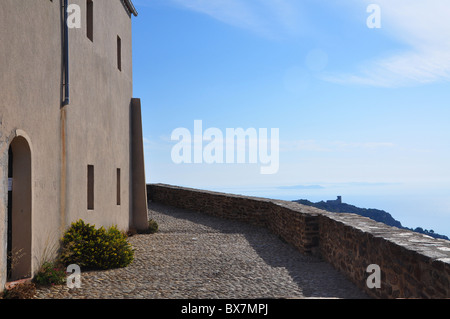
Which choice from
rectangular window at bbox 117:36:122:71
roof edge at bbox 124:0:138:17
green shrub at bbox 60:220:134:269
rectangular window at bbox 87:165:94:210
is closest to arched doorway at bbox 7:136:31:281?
green shrub at bbox 60:220:134:269

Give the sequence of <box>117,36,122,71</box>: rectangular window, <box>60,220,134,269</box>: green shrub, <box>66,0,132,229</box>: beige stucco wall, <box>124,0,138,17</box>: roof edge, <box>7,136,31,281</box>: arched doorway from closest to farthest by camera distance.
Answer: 1. <box>7,136,31,281</box>: arched doorway
2. <box>60,220,134,269</box>: green shrub
3. <box>66,0,132,229</box>: beige stucco wall
4. <box>117,36,122,71</box>: rectangular window
5. <box>124,0,138,17</box>: roof edge

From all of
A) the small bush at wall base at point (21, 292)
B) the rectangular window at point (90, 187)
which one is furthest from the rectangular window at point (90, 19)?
the small bush at wall base at point (21, 292)

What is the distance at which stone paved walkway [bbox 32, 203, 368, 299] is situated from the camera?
627 cm

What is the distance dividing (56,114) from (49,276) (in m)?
2.85

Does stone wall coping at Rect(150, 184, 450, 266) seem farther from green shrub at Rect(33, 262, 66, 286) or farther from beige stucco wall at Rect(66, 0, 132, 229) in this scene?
beige stucco wall at Rect(66, 0, 132, 229)

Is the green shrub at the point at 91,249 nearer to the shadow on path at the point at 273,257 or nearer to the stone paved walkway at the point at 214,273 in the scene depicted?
the stone paved walkway at the point at 214,273

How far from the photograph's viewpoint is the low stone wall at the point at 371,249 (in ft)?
14.4

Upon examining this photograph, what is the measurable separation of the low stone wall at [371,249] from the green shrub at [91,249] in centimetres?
398

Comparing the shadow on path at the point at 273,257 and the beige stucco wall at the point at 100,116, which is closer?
the shadow on path at the point at 273,257

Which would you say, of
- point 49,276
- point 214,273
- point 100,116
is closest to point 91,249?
point 49,276

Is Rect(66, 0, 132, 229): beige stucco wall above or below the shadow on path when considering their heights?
above

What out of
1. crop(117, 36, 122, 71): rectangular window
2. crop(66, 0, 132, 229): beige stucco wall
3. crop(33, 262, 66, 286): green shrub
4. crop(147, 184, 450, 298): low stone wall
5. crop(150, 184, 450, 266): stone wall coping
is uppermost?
crop(117, 36, 122, 71): rectangular window

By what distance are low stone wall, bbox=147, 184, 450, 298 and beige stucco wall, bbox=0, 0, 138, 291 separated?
4775 mm
